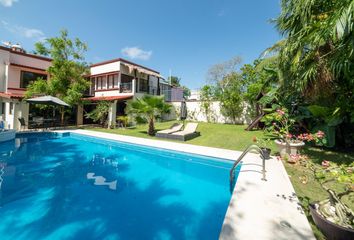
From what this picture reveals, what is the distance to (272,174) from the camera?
6562 mm

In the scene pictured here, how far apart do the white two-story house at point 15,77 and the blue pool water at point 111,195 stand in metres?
9.00

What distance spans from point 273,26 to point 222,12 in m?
9.77


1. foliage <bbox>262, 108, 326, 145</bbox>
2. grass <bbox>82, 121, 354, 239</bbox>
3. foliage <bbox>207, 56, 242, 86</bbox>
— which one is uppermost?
foliage <bbox>207, 56, 242, 86</bbox>

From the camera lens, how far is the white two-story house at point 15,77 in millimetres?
17572

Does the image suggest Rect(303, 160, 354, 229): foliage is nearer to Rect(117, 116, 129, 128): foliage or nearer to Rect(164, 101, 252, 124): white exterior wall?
Rect(164, 101, 252, 124): white exterior wall

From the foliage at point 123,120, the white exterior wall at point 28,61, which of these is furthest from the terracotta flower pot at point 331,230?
the white exterior wall at point 28,61

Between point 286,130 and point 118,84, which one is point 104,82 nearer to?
point 118,84

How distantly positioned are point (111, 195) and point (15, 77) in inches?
919

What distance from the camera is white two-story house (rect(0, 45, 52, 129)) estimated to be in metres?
17.6

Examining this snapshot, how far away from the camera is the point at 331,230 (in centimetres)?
310

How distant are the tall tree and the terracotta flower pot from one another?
2208 cm

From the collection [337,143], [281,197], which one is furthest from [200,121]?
[281,197]

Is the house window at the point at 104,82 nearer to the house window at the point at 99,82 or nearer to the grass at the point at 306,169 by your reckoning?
the house window at the point at 99,82

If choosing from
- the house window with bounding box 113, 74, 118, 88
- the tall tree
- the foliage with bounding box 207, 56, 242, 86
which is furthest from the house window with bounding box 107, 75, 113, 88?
the foliage with bounding box 207, 56, 242, 86
